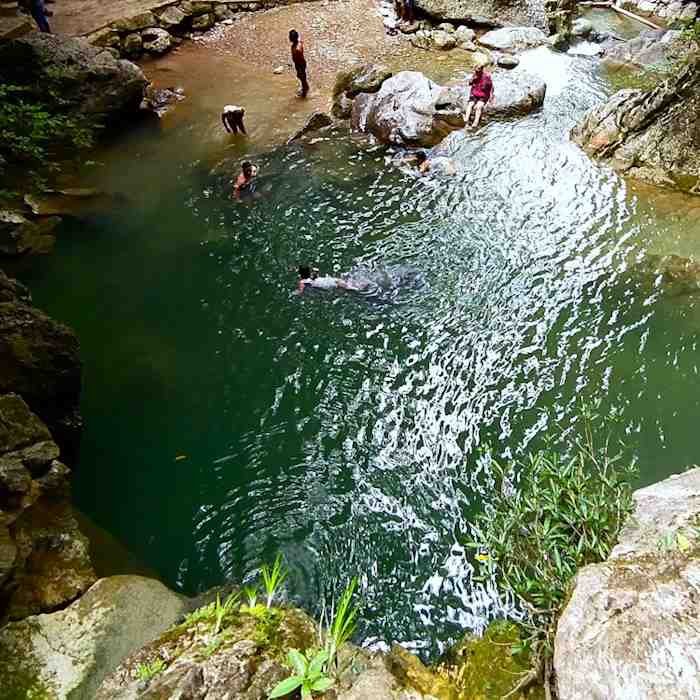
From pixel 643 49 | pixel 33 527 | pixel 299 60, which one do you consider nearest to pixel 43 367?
pixel 33 527

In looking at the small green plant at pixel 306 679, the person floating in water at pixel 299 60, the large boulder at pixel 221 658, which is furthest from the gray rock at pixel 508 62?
the small green plant at pixel 306 679

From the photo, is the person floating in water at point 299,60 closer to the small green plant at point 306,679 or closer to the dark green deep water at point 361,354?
the dark green deep water at point 361,354

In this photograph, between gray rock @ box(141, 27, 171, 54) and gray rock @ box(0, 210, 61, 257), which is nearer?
gray rock @ box(0, 210, 61, 257)

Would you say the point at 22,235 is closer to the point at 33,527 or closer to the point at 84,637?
the point at 33,527

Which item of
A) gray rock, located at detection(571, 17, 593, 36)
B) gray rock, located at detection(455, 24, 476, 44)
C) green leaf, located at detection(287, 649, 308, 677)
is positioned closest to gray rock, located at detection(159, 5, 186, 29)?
gray rock, located at detection(455, 24, 476, 44)

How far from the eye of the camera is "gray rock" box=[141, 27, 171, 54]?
19516 millimetres

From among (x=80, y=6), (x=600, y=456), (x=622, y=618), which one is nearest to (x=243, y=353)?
(x=600, y=456)

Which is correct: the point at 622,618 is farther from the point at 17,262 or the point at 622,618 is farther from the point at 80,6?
the point at 80,6

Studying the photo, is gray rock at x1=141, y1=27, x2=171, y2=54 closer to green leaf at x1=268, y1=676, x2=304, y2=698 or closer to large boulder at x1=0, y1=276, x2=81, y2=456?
large boulder at x1=0, y1=276, x2=81, y2=456

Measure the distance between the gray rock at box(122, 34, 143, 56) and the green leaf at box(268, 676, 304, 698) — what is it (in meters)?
21.1

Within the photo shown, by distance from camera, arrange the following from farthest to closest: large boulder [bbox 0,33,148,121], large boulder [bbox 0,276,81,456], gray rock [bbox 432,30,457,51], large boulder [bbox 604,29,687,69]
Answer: gray rock [bbox 432,30,457,51] < large boulder [bbox 604,29,687,69] < large boulder [bbox 0,33,148,121] < large boulder [bbox 0,276,81,456]

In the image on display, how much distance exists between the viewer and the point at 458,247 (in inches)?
448

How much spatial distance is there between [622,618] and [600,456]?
4.54 m

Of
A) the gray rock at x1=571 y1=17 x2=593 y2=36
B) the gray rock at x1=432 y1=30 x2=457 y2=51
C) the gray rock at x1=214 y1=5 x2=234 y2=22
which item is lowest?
the gray rock at x1=214 y1=5 x2=234 y2=22
